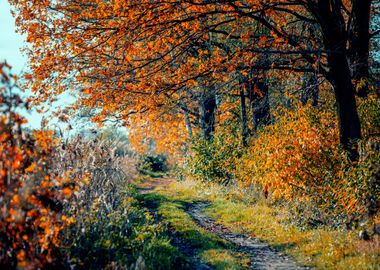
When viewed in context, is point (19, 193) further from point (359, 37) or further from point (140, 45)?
point (359, 37)

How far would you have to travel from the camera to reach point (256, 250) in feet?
34.3

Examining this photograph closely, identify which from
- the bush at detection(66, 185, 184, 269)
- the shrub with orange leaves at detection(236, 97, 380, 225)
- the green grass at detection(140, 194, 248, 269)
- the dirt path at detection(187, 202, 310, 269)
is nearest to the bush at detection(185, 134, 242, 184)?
the dirt path at detection(187, 202, 310, 269)

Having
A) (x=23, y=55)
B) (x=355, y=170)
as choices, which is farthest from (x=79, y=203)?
(x=23, y=55)

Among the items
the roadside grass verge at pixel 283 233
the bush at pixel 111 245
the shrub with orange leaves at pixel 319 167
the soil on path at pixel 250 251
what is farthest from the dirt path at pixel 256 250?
the bush at pixel 111 245

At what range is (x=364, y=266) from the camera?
782 centimetres

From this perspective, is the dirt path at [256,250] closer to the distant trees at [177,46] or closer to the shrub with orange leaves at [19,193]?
the distant trees at [177,46]

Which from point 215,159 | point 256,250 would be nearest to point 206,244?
point 256,250

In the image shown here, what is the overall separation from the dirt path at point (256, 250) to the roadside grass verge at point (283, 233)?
9.6 inches

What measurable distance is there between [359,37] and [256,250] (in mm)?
7019

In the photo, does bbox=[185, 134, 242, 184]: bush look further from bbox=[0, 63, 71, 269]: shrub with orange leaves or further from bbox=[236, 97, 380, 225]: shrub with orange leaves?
bbox=[0, 63, 71, 269]: shrub with orange leaves

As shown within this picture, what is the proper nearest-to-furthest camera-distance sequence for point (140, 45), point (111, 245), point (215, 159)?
point (111, 245) → point (140, 45) → point (215, 159)

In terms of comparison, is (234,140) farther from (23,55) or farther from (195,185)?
(23,55)

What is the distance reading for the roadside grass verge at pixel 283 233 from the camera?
27.9 feet

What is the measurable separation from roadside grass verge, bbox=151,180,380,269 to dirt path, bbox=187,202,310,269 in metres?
0.24
